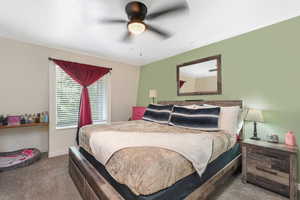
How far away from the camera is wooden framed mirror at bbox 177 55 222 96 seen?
282cm

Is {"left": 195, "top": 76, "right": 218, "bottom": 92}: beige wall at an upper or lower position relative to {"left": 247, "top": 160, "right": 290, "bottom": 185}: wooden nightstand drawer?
upper

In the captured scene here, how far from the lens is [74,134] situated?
11.3 ft

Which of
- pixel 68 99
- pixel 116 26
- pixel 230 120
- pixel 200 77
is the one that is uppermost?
pixel 116 26

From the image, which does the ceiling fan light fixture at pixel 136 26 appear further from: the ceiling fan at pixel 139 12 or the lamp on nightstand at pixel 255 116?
the lamp on nightstand at pixel 255 116

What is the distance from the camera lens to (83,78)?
3.46 meters

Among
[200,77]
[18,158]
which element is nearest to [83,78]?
[18,158]

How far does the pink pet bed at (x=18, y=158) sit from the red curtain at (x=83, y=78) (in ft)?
3.28

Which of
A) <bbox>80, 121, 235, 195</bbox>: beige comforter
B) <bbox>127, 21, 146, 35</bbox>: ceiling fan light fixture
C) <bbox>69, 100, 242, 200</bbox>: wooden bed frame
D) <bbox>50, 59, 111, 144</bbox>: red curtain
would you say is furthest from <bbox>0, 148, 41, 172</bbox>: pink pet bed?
<bbox>127, 21, 146, 35</bbox>: ceiling fan light fixture

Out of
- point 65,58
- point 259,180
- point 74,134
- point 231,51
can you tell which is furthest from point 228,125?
point 65,58

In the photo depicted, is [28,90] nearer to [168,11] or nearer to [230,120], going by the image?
[168,11]

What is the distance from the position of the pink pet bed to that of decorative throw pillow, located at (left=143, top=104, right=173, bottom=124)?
2369 mm

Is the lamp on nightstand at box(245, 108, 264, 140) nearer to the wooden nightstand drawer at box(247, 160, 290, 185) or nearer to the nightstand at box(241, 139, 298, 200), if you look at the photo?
the nightstand at box(241, 139, 298, 200)

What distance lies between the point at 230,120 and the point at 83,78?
3371 mm

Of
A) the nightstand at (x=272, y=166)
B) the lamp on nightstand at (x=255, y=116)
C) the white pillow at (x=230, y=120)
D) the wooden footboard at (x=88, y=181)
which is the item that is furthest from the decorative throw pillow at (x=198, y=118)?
the wooden footboard at (x=88, y=181)
